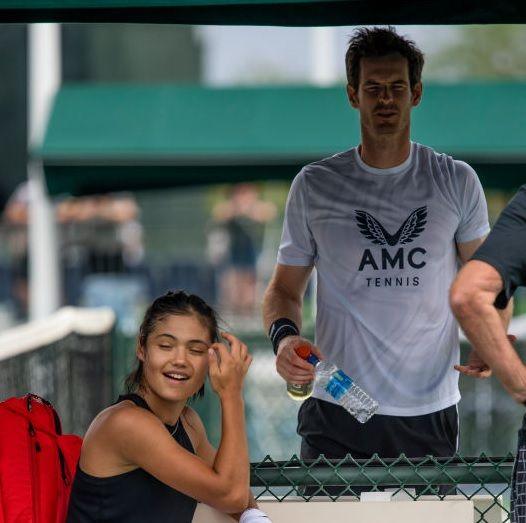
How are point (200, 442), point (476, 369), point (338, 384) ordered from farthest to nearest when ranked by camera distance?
point (338, 384) < point (476, 369) < point (200, 442)

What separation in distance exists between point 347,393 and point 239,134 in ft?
19.0

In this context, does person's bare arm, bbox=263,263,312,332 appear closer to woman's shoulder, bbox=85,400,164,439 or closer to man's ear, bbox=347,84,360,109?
man's ear, bbox=347,84,360,109

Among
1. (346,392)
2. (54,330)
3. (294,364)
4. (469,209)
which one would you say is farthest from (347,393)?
(54,330)

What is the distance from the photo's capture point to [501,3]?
4254mm

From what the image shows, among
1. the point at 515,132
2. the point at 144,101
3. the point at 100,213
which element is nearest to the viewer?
the point at 515,132

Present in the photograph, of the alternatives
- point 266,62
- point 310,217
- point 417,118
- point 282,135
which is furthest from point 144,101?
point 266,62

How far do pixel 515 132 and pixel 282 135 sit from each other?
1606 millimetres

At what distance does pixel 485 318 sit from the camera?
3.17 metres

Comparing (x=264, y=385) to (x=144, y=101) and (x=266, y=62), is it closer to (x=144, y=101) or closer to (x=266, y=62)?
(x=144, y=101)

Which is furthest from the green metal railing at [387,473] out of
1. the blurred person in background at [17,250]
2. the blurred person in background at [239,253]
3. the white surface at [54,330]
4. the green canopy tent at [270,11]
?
the blurred person in background at [17,250]

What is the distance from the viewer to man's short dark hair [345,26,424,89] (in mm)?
4383

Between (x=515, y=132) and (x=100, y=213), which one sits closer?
(x=515, y=132)

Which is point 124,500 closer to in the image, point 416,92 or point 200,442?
point 200,442

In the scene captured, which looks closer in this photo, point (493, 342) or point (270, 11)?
point (493, 342)
